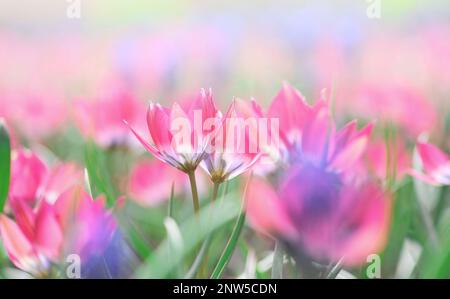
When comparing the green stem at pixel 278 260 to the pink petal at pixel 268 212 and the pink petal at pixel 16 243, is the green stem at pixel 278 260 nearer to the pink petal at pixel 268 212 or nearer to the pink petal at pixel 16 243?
the pink petal at pixel 268 212

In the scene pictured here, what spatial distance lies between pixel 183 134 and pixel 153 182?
8cm

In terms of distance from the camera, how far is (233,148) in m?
0.46

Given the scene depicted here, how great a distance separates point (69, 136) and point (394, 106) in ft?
0.88

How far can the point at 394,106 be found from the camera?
0.53 m

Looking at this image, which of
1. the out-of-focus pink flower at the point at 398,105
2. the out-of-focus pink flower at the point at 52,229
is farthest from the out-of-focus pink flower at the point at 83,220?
the out-of-focus pink flower at the point at 398,105

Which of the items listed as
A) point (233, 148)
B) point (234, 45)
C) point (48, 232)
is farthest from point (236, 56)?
point (48, 232)

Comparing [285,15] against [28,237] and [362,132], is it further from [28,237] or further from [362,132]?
[28,237]

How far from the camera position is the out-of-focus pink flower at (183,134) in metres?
0.45

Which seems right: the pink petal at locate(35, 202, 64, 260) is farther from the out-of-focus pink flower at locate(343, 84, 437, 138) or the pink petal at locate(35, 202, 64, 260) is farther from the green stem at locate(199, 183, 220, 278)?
the out-of-focus pink flower at locate(343, 84, 437, 138)

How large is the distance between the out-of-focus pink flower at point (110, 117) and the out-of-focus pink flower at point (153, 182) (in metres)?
0.03

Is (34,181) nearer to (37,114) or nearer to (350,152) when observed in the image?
(37,114)

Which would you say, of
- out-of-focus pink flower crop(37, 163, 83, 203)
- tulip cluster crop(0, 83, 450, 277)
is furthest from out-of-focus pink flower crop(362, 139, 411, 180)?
out-of-focus pink flower crop(37, 163, 83, 203)

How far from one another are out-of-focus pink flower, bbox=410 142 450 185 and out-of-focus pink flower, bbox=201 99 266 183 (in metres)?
0.14
